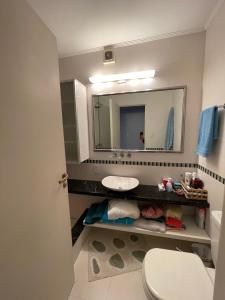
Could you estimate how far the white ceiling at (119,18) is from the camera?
3.77ft

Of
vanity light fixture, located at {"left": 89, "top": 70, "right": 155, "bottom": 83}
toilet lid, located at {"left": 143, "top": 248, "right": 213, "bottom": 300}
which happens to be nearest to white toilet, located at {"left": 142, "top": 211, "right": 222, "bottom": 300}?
toilet lid, located at {"left": 143, "top": 248, "right": 213, "bottom": 300}

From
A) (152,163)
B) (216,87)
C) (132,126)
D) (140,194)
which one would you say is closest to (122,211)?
(140,194)

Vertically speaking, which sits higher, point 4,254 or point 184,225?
point 4,254

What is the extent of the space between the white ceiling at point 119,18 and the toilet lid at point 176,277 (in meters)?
1.98

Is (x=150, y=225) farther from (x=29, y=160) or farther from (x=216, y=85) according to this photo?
(x=216, y=85)

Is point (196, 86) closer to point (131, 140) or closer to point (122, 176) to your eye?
point (131, 140)

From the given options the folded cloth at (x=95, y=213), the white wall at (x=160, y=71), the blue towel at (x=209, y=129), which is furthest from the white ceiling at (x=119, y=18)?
the folded cloth at (x=95, y=213)

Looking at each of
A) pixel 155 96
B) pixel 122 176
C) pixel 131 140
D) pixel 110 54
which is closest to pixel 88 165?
pixel 122 176

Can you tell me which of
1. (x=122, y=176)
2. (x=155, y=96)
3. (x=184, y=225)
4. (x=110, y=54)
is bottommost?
(x=184, y=225)

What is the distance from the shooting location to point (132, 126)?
1.81 m

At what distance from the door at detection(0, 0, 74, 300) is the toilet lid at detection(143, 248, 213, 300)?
0.69 meters

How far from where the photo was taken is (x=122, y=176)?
1.94 metres

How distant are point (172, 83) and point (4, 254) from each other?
6.36ft

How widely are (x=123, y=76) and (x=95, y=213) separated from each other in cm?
165
